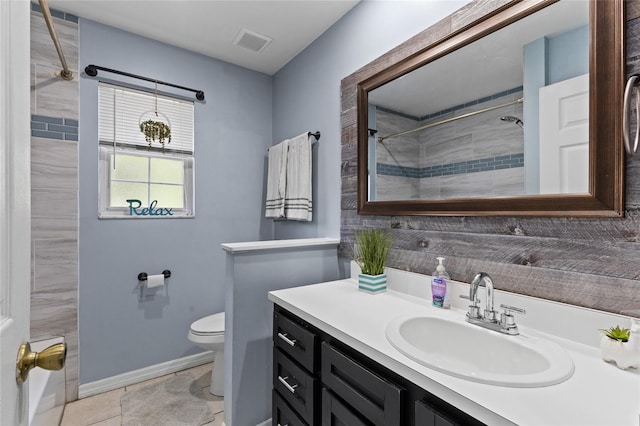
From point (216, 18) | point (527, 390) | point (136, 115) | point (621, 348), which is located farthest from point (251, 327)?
point (216, 18)

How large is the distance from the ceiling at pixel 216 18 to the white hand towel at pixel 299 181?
0.74 meters

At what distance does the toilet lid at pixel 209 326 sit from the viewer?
2047 mm

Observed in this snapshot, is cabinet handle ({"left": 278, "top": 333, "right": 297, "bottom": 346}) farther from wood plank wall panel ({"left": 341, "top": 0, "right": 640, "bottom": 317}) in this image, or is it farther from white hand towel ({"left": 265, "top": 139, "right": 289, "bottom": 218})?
white hand towel ({"left": 265, "top": 139, "right": 289, "bottom": 218})

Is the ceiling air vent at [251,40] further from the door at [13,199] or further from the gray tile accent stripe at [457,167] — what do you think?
the door at [13,199]

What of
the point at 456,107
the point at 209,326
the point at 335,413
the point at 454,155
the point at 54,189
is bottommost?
the point at 209,326

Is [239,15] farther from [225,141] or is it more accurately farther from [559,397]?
[559,397]

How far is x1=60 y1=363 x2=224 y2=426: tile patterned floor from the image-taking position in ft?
6.03

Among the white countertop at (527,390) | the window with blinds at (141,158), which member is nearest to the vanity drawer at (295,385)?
the white countertop at (527,390)

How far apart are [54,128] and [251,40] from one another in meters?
1.45

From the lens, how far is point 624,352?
31.7 inches

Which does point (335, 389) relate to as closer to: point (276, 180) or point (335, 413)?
point (335, 413)

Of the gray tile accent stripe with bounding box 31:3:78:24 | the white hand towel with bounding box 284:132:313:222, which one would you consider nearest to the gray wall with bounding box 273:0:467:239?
the white hand towel with bounding box 284:132:313:222

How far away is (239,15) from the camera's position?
6.65 feet

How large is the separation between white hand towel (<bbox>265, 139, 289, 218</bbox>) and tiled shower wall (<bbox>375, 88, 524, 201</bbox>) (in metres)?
0.95
